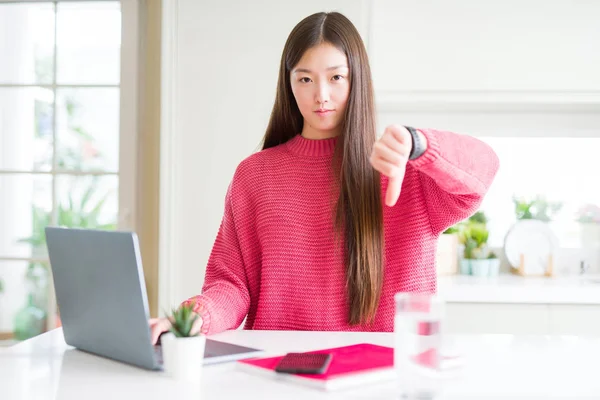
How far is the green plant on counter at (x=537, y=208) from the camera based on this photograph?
3.08 metres

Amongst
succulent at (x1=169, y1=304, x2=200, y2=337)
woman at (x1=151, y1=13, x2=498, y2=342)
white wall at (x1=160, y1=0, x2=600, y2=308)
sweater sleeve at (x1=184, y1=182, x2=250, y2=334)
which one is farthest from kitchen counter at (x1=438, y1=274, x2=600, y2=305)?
succulent at (x1=169, y1=304, x2=200, y2=337)

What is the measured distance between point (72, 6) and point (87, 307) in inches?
85.3

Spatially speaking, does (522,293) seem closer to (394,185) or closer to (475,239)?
(475,239)

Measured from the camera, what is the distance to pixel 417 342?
0.86 meters

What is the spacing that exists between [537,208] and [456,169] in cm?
198

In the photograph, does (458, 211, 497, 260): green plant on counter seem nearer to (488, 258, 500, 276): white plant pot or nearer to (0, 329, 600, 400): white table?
(488, 258, 500, 276): white plant pot

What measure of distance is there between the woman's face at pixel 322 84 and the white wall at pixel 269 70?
3.72 ft

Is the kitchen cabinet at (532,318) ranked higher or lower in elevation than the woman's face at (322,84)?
lower

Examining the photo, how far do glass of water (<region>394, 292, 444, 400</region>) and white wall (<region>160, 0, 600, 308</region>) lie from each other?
188 cm

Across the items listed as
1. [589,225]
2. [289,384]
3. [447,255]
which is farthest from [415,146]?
[589,225]

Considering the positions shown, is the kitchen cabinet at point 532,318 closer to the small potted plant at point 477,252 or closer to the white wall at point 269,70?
the small potted plant at point 477,252

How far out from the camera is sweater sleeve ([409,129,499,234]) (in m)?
1.25

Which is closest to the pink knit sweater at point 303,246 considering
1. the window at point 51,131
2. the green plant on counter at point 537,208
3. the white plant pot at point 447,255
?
the white plant pot at point 447,255

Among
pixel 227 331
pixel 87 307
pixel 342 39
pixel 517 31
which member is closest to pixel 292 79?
pixel 342 39
